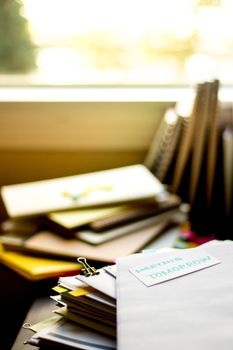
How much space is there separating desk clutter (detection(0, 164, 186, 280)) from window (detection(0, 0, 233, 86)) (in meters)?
0.34

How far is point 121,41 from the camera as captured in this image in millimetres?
1350

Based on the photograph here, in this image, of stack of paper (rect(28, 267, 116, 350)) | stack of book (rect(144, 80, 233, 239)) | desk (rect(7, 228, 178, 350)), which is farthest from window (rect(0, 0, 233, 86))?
stack of paper (rect(28, 267, 116, 350))

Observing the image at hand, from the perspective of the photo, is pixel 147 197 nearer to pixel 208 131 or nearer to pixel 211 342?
pixel 208 131

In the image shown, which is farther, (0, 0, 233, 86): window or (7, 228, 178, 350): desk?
(0, 0, 233, 86): window

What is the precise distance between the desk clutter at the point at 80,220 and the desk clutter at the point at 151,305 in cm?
25

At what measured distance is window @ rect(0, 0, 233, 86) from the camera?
1.31 meters

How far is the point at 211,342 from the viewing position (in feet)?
1.91

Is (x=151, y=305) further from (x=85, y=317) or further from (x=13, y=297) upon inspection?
(x=13, y=297)

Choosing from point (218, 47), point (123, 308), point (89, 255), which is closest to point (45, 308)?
point (89, 255)

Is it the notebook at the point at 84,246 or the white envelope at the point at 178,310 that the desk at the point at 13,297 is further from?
the white envelope at the point at 178,310

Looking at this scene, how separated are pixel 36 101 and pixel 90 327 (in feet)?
2.44

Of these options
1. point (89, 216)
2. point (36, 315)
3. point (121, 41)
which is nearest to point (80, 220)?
→ point (89, 216)

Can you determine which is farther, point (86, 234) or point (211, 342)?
point (86, 234)

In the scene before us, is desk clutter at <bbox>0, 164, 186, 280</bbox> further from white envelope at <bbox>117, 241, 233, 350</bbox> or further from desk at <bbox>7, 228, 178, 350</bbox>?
white envelope at <bbox>117, 241, 233, 350</bbox>
